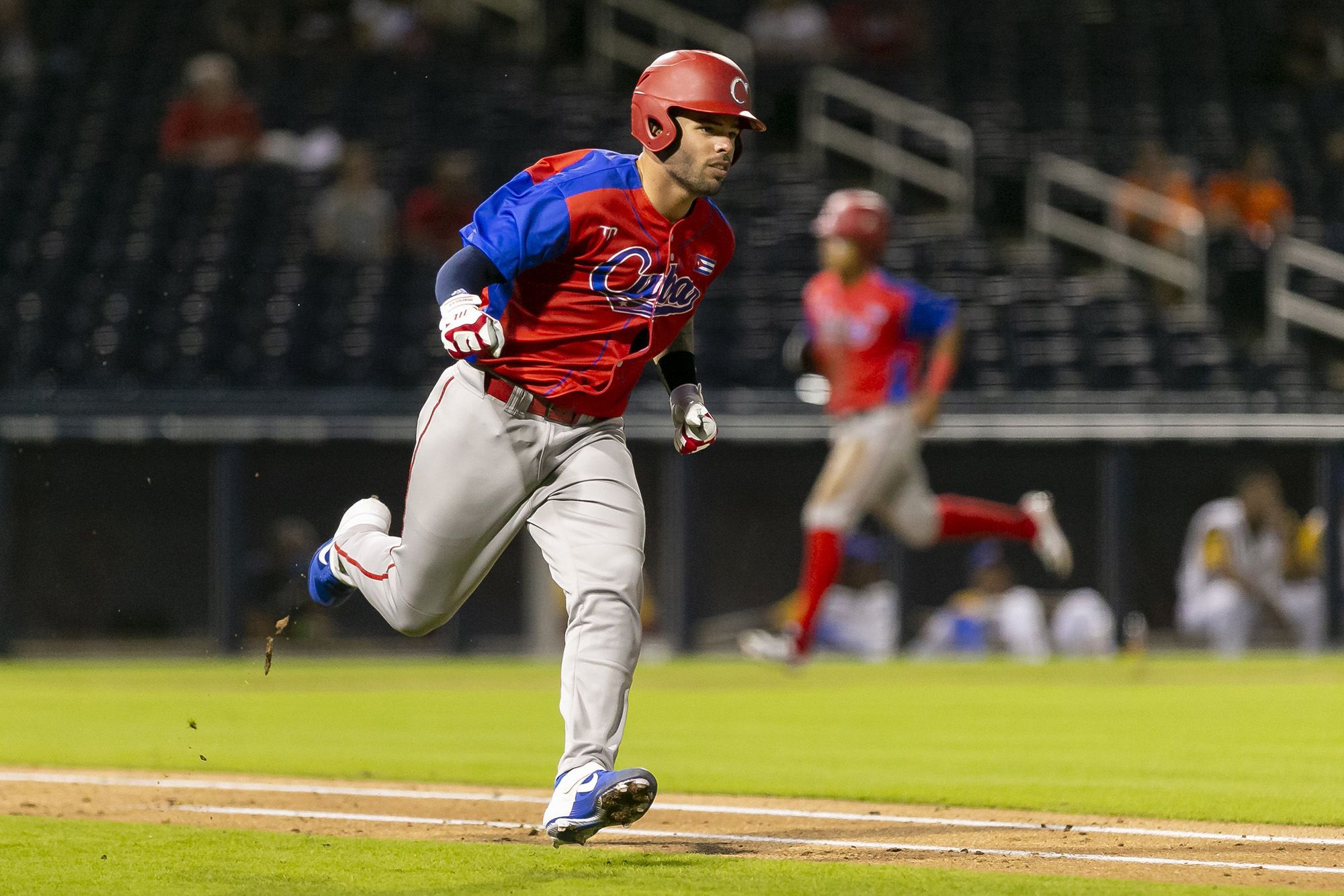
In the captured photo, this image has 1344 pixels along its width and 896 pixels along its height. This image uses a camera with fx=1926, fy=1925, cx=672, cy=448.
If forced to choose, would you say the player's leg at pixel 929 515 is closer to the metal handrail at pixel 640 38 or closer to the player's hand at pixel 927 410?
the player's hand at pixel 927 410

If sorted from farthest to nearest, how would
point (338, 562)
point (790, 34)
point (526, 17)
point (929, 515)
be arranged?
point (526, 17), point (790, 34), point (929, 515), point (338, 562)

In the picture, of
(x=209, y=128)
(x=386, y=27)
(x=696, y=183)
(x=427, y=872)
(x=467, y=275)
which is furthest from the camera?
(x=386, y=27)

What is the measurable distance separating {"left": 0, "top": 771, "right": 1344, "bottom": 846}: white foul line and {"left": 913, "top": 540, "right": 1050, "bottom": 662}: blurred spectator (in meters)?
8.23

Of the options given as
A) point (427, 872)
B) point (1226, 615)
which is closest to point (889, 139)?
point (1226, 615)

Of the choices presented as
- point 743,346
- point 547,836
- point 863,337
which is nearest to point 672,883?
point 547,836

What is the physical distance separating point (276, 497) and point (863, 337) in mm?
5792

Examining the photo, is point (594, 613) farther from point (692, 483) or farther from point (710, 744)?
point (692, 483)

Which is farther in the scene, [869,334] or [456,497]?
[869,334]

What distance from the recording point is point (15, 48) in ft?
58.6

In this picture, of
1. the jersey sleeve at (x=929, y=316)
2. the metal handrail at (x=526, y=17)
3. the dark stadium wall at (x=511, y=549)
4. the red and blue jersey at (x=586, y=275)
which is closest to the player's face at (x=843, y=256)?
the jersey sleeve at (x=929, y=316)

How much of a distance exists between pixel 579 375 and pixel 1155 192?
1249 centimetres

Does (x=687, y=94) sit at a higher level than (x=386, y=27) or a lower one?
lower

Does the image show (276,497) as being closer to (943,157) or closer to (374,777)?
(943,157)

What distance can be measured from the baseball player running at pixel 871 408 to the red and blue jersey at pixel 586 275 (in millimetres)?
5460
